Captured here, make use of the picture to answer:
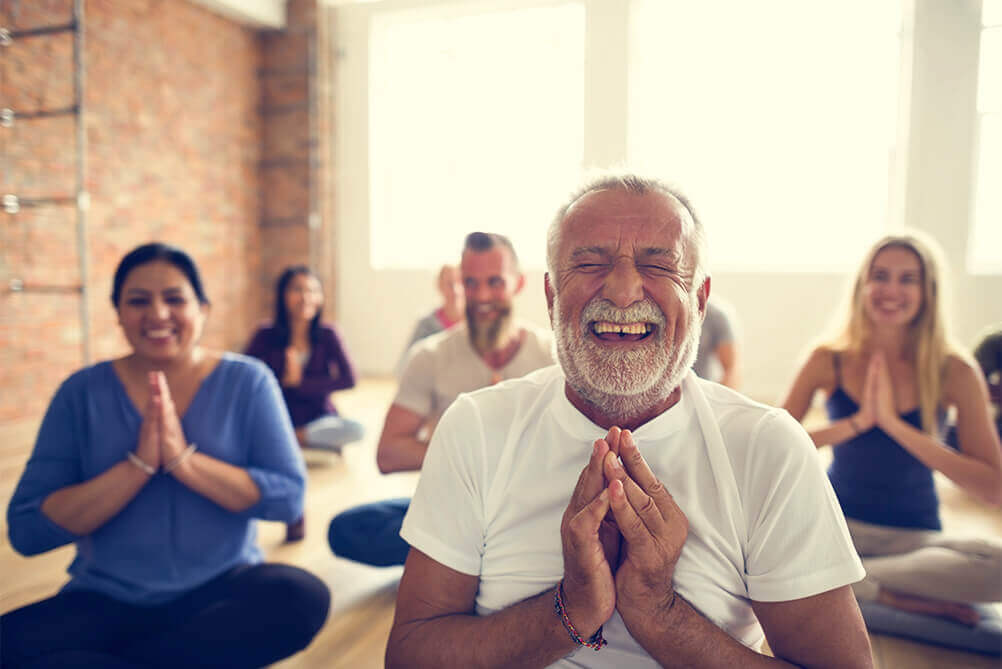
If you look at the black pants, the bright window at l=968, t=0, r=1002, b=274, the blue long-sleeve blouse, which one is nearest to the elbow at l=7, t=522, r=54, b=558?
the blue long-sleeve blouse

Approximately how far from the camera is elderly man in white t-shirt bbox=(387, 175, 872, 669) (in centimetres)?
99

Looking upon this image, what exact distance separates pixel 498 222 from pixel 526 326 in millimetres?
4903

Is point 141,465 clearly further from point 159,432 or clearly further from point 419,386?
point 419,386

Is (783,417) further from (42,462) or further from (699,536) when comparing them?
(42,462)

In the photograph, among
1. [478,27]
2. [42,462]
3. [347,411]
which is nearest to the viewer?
[42,462]

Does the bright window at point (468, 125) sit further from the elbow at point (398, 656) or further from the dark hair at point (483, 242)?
the elbow at point (398, 656)

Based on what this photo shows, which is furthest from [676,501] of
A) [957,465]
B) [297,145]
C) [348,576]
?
[297,145]

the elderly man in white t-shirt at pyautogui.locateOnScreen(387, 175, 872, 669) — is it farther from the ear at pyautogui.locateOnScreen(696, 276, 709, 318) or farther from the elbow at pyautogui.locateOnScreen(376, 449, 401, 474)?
the elbow at pyautogui.locateOnScreen(376, 449, 401, 474)

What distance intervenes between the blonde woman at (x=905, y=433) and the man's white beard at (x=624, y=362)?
1298mm

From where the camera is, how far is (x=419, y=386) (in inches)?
91.0

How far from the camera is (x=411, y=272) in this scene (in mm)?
7273

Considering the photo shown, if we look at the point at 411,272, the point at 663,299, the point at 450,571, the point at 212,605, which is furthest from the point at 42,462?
the point at 411,272

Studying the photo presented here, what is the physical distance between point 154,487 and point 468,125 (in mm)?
6121

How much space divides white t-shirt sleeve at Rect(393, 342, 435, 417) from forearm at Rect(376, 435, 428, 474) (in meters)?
0.11
